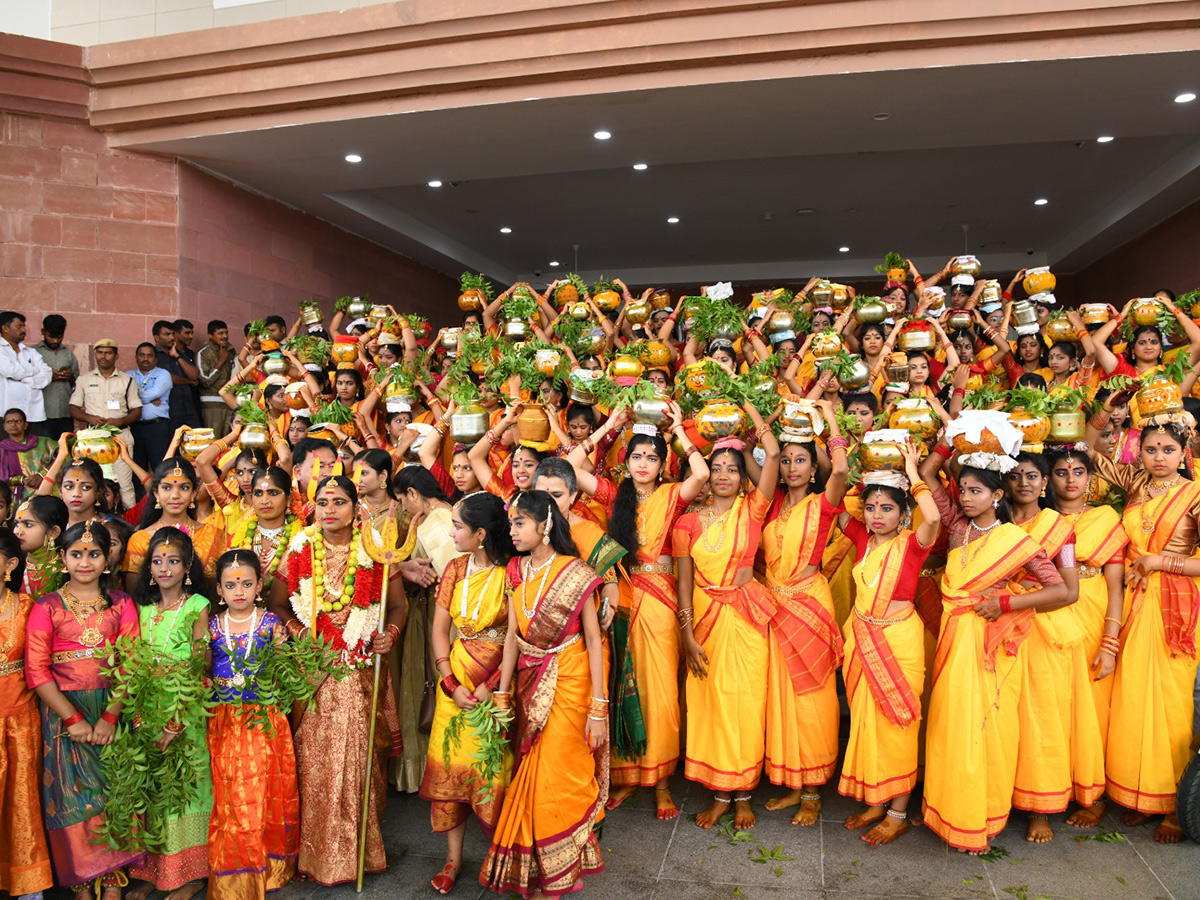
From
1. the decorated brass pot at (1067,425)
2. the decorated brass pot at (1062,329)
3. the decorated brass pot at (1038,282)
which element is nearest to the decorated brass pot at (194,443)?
the decorated brass pot at (1067,425)

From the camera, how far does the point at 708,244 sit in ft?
49.1

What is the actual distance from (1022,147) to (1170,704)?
8.18m

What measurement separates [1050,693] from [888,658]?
0.74 metres

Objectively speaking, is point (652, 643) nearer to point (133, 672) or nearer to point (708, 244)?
point (133, 672)

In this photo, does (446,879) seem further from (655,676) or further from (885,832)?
(885,832)

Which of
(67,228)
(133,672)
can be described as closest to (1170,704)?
(133,672)

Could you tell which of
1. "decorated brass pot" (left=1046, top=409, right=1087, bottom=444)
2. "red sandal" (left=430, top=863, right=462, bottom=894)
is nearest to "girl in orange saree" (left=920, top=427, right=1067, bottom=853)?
"decorated brass pot" (left=1046, top=409, right=1087, bottom=444)

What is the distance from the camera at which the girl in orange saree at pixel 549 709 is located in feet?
11.3

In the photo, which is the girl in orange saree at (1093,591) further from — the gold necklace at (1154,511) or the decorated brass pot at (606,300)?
the decorated brass pot at (606,300)

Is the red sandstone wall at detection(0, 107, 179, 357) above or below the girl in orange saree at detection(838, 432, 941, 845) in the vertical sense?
above

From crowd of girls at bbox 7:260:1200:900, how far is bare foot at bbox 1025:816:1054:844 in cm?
2

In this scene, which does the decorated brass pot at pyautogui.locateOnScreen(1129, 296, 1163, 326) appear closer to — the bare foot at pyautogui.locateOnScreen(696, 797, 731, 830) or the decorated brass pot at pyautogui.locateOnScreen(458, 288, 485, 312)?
the bare foot at pyautogui.locateOnScreen(696, 797, 731, 830)

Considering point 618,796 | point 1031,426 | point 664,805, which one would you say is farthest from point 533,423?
point 1031,426

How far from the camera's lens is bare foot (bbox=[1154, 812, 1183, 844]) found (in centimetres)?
386
